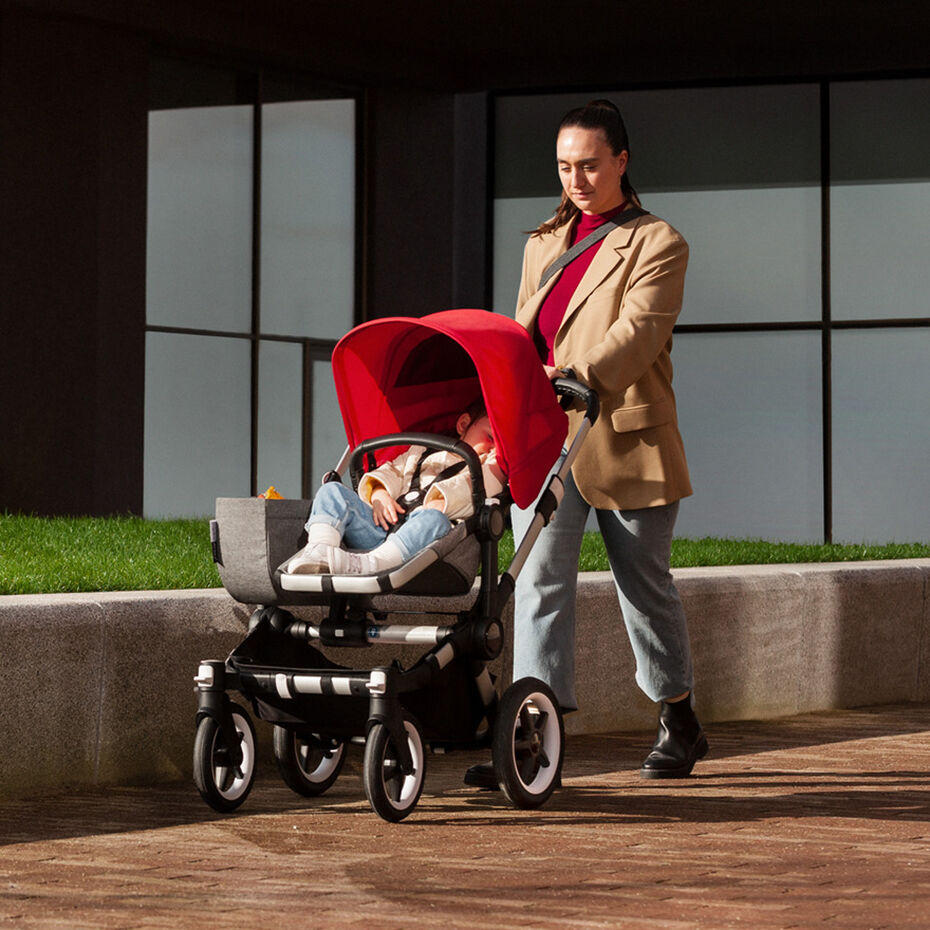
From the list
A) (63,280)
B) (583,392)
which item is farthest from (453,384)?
(63,280)

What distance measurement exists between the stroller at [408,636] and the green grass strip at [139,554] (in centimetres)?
153

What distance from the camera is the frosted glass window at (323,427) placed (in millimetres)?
19438

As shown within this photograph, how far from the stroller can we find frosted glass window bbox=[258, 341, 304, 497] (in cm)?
1382

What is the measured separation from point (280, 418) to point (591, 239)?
13758 mm

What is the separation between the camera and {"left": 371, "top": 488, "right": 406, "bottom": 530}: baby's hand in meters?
5.08

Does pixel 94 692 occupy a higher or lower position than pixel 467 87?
lower

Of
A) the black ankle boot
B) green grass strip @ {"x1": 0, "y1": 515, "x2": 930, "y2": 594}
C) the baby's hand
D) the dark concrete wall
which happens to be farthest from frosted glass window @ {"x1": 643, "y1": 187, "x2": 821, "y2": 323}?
the baby's hand

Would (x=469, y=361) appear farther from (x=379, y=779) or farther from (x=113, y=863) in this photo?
(x=113, y=863)

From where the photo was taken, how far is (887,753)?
21.7 feet

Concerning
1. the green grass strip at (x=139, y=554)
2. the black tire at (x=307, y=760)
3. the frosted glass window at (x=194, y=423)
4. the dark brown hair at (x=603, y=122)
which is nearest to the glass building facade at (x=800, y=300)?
the frosted glass window at (x=194, y=423)

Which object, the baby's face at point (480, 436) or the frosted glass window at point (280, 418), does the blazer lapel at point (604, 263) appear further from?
the frosted glass window at point (280, 418)

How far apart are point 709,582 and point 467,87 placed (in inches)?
544

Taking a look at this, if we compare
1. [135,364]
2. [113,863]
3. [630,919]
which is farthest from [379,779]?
[135,364]

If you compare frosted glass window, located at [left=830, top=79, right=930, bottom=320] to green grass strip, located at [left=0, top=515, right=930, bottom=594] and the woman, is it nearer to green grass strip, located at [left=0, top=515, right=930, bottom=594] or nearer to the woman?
green grass strip, located at [left=0, top=515, right=930, bottom=594]
